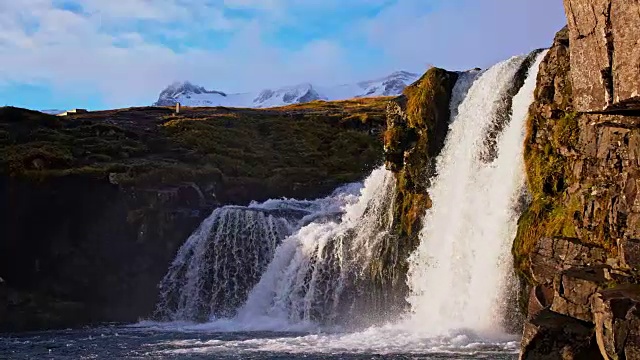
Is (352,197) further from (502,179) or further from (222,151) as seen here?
(502,179)

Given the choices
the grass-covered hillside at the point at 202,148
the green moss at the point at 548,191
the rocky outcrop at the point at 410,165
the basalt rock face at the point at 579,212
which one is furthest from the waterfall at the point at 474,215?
the grass-covered hillside at the point at 202,148

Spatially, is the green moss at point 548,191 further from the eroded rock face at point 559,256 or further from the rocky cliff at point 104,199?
the rocky cliff at point 104,199

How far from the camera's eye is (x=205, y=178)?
2180 inches

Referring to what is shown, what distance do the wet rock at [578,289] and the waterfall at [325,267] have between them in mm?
18443

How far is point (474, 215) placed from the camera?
107 ft

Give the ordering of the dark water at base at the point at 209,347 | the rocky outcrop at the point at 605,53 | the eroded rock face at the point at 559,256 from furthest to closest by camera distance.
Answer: the dark water at base at the point at 209,347, the eroded rock face at the point at 559,256, the rocky outcrop at the point at 605,53

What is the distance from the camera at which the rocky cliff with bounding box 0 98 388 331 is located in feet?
148

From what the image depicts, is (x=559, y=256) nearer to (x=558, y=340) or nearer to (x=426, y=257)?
(x=558, y=340)

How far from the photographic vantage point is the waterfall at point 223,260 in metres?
45.3

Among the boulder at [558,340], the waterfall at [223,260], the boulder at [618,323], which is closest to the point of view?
the boulder at [618,323]

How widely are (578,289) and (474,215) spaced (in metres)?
11.8

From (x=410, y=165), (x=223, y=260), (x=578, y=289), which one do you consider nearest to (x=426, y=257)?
(x=410, y=165)

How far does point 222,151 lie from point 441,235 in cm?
3442

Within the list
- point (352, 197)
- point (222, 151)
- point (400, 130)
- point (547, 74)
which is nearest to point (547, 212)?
point (547, 74)
